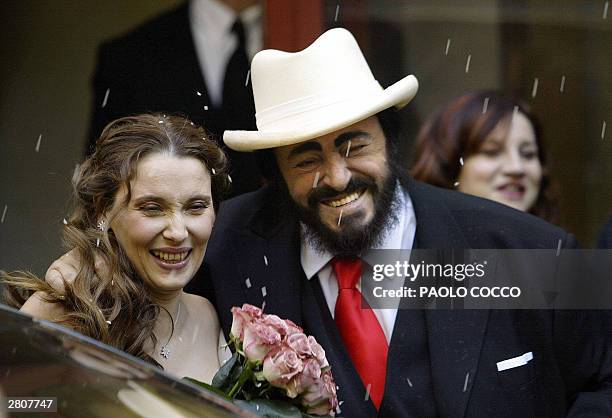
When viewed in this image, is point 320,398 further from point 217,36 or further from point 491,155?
point 217,36

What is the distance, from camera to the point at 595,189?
6531 millimetres

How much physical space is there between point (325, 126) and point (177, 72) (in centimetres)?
228

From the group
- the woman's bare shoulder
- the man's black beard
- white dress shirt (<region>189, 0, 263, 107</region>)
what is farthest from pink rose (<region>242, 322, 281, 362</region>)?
white dress shirt (<region>189, 0, 263, 107</region>)

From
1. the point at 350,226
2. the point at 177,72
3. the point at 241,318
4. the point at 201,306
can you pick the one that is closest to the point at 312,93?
the point at 350,226

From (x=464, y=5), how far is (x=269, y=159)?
98.9 inches

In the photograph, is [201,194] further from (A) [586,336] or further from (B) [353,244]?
(A) [586,336]

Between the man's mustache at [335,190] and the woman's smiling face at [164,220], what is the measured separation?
0.63 metres

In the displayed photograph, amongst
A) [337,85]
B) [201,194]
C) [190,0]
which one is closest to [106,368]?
[201,194]

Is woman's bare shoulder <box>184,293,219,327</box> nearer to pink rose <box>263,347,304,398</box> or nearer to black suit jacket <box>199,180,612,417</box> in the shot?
black suit jacket <box>199,180,612,417</box>

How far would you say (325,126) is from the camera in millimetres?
3752

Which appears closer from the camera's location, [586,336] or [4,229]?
[586,336]

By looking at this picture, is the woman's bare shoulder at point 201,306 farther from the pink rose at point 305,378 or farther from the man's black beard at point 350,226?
the pink rose at point 305,378

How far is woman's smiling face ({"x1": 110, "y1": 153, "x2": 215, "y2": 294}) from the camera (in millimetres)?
3213

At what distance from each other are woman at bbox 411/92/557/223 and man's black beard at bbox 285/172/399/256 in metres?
1.10
